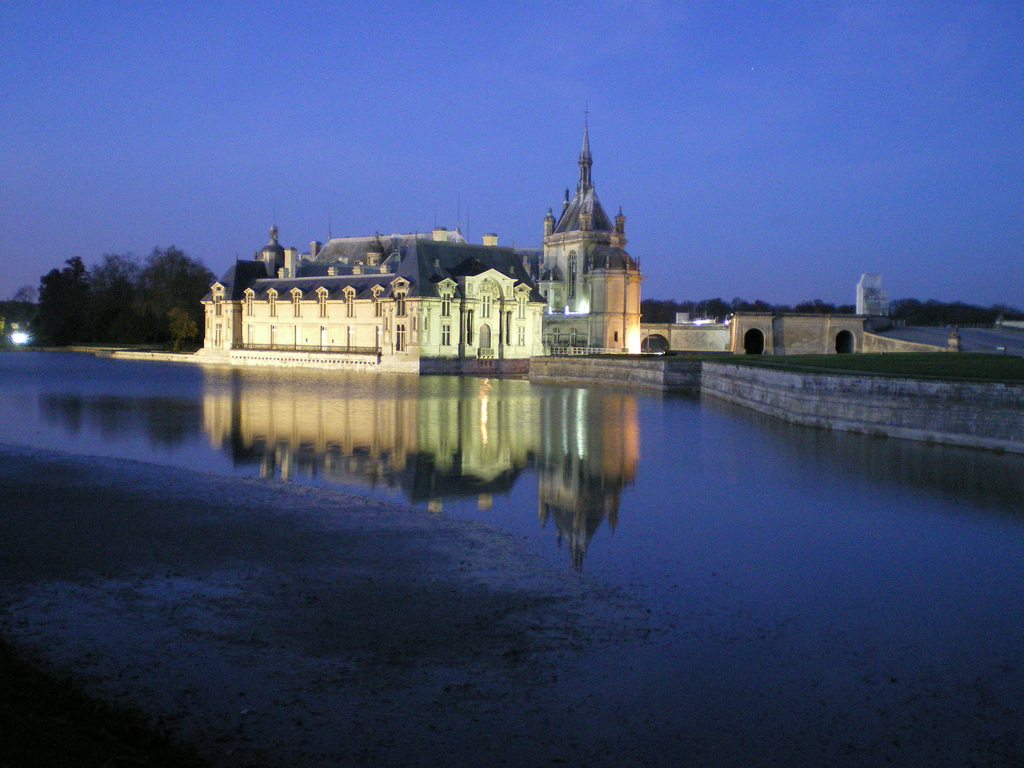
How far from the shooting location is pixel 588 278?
74562mm

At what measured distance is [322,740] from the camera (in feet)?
19.9

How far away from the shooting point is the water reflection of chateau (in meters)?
16.1

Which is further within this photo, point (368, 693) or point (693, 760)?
point (368, 693)

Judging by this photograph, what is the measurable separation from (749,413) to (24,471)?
24.3m

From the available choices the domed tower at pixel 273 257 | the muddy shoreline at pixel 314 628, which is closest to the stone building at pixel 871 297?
the domed tower at pixel 273 257

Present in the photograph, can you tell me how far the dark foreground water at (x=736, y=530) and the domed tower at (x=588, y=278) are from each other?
3533cm

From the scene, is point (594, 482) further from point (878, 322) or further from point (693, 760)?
point (878, 322)

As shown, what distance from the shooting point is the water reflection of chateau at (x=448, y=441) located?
16.1 meters

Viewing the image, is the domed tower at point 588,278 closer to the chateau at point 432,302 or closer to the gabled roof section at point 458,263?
the chateau at point 432,302

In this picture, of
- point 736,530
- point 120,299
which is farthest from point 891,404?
point 120,299

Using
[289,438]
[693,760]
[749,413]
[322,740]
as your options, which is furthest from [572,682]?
[749,413]

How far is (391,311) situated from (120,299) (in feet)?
184

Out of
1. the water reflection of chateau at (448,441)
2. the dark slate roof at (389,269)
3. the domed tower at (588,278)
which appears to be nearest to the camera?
the water reflection of chateau at (448,441)

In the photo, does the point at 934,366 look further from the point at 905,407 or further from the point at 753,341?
the point at 753,341
